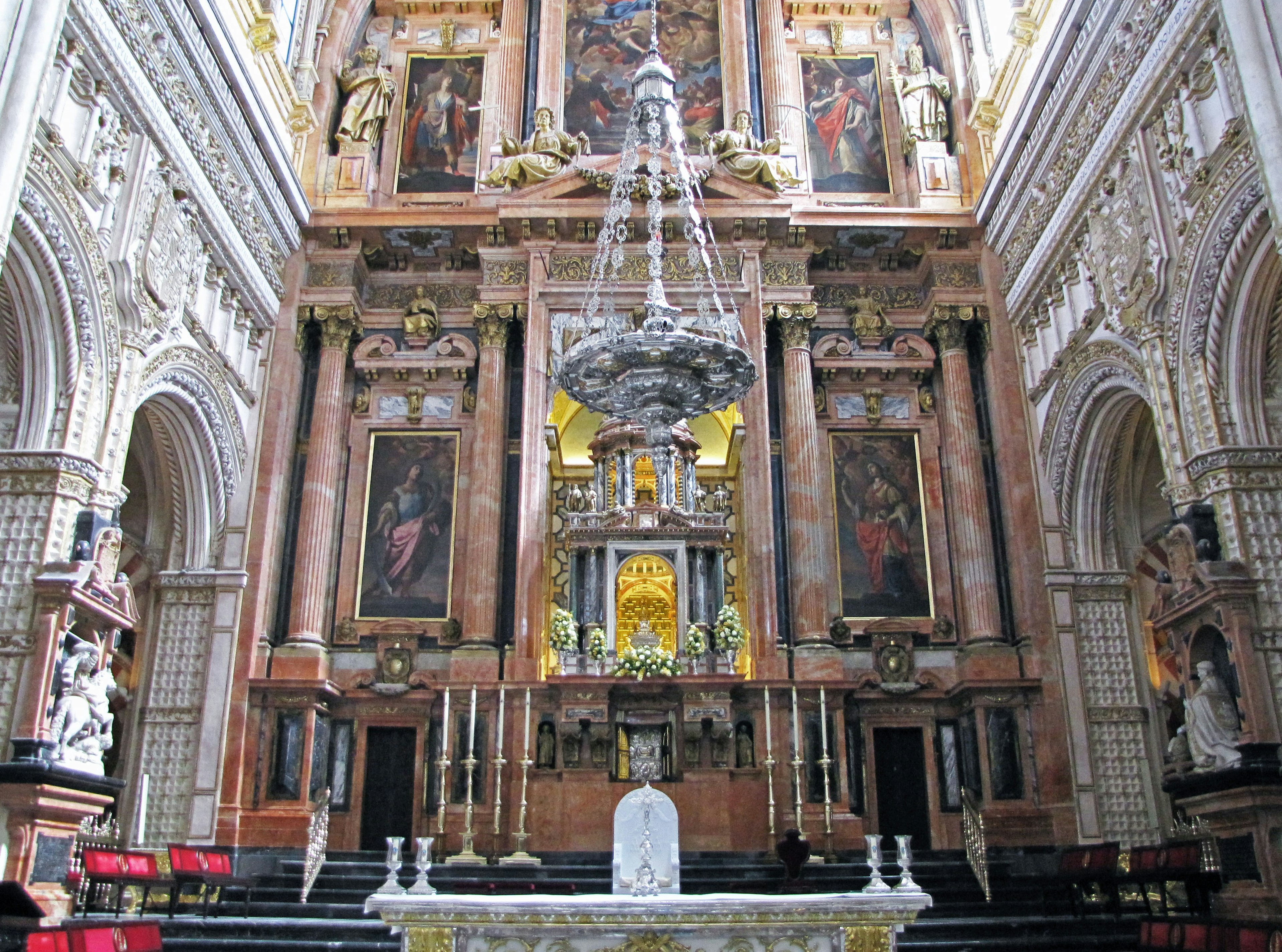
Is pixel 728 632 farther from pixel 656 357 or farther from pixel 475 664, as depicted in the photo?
pixel 656 357

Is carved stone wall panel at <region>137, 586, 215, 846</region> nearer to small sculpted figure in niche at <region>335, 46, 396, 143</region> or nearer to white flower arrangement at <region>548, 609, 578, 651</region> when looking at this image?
white flower arrangement at <region>548, 609, 578, 651</region>

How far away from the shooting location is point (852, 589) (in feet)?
52.9

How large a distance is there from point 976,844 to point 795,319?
771 cm

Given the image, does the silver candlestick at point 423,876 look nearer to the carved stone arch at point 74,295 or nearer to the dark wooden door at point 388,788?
the carved stone arch at point 74,295

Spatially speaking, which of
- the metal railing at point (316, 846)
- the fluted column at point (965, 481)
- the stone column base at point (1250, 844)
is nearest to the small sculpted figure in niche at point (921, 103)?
the fluted column at point (965, 481)

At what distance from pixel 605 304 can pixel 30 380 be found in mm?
8079

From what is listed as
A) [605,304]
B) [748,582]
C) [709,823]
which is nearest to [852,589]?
[748,582]

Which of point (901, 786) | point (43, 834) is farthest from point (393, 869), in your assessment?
point (901, 786)

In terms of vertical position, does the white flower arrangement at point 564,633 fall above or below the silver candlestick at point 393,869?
above

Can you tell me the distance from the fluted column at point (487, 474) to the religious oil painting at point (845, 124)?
5798mm

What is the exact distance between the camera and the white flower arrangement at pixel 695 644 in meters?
14.7

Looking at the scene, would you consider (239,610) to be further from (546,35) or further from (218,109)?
(546,35)

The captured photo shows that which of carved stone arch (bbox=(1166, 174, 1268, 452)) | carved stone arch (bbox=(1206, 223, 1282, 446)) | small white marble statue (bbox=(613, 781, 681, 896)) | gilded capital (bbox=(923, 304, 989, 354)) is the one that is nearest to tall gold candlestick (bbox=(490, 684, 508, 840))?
small white marble statue (bbox=(613, 781, 681, 896))

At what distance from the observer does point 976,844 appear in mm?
13000
